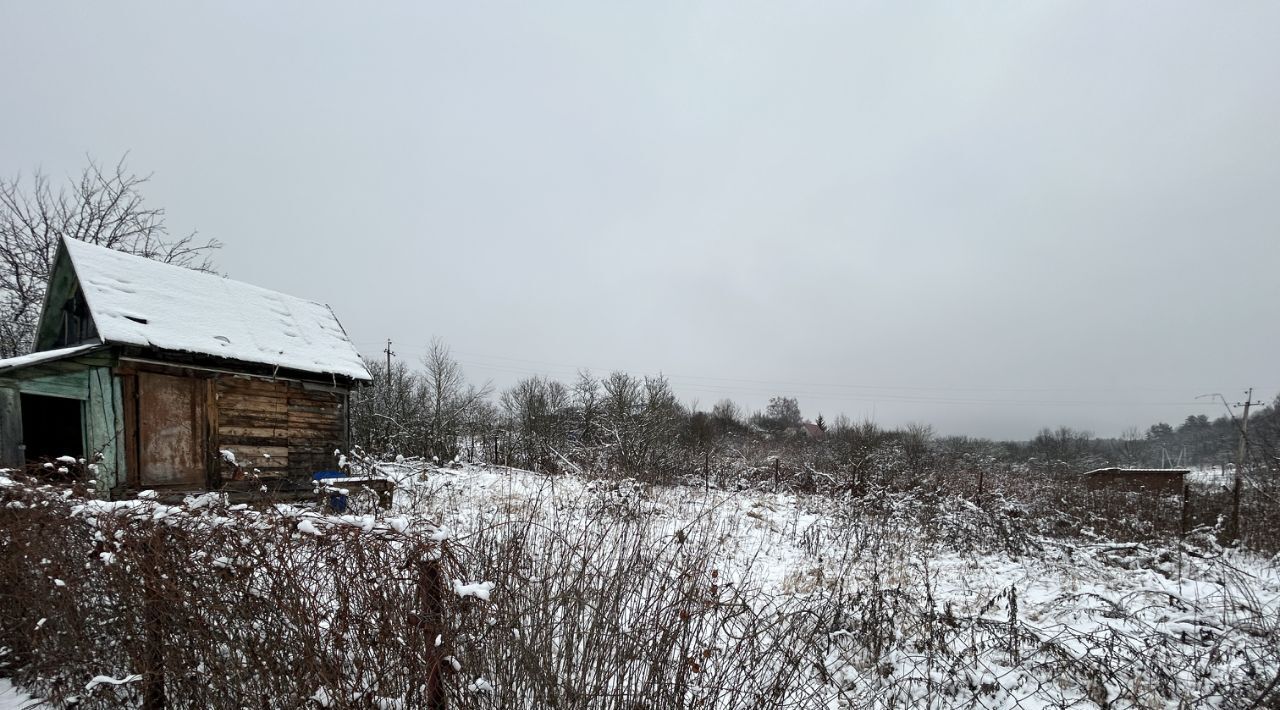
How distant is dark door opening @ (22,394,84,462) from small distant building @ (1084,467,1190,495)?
74.9 feet

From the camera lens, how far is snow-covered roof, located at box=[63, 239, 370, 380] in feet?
27.7

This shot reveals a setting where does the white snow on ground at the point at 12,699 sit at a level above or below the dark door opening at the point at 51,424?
below

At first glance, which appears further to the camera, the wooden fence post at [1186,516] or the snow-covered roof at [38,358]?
the wooden fence post at [1186,516]

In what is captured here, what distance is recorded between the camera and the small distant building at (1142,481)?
14.5 meters

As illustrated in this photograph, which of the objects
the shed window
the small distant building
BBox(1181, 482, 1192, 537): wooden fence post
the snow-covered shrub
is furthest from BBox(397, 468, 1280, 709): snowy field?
the small distant building

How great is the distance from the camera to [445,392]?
115 feet

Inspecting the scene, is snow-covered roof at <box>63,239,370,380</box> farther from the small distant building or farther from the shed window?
the small distant building

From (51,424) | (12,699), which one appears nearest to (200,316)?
(51,424)

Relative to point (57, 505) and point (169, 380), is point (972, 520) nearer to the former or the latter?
point (57, 505)

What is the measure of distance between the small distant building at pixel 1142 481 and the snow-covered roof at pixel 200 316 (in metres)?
19.0

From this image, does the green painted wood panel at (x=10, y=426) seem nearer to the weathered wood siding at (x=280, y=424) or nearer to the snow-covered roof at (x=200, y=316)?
the snow-covered roof at (x=200, y=316)

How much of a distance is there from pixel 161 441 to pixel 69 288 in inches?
160

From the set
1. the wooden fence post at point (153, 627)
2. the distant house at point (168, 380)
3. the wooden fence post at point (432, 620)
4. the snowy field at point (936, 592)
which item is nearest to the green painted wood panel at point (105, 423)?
A: the distant house at point (168, 380)

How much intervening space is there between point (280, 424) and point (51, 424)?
14.0 feet
